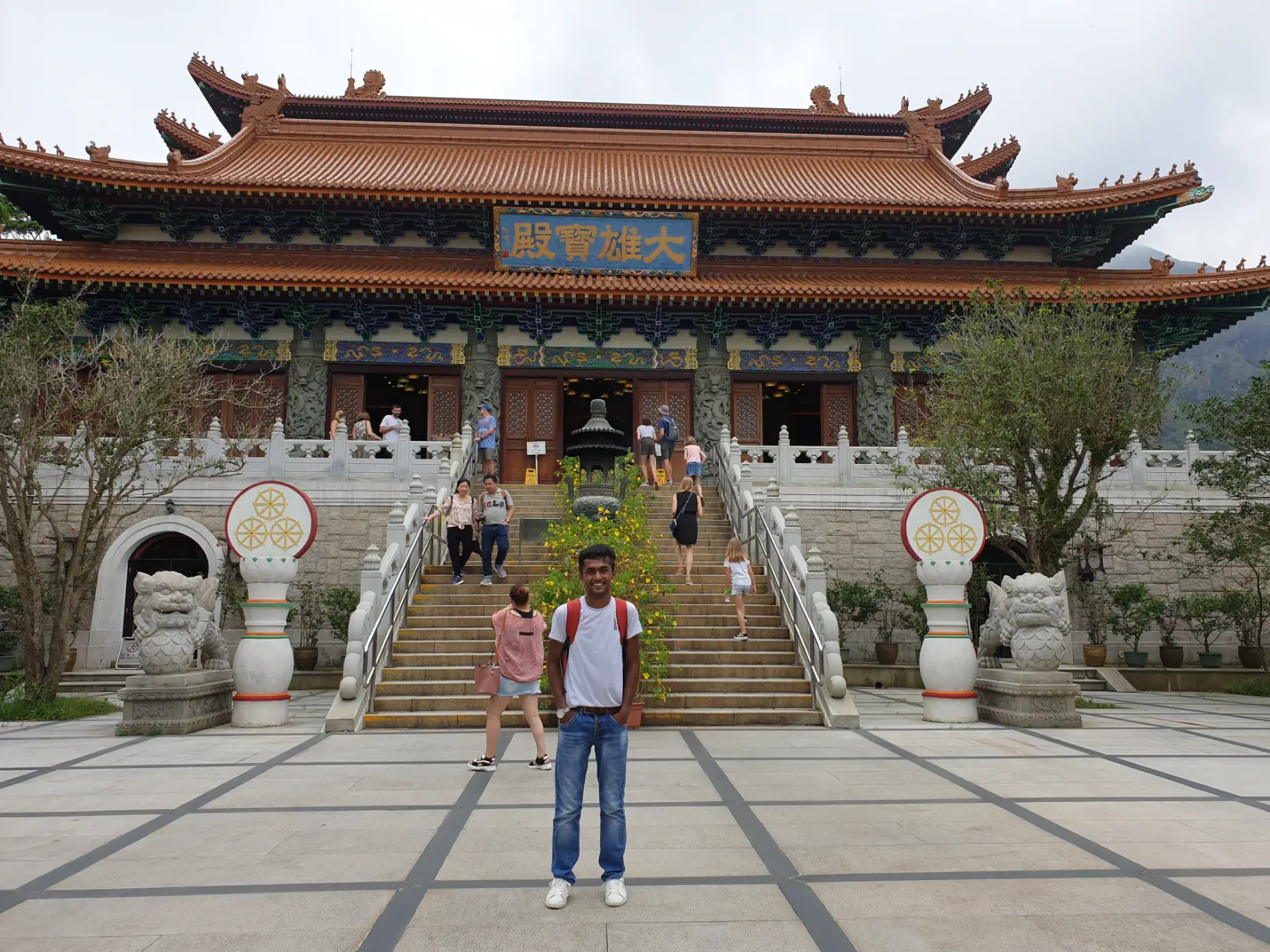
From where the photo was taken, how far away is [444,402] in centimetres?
1786

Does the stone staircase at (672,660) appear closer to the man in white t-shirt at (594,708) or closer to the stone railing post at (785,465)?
the stone railing post at (785,465)

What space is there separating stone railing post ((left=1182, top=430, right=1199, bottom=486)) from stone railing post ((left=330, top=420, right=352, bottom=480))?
1451cm

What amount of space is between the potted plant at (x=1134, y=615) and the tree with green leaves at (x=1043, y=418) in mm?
1956

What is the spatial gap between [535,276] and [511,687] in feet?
40.0

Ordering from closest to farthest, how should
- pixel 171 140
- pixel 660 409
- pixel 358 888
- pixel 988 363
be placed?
pixel 358 888 → pixel 988 363 → pixel 660 409 → pixel 171 140

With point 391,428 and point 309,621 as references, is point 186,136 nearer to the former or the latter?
point 391,428

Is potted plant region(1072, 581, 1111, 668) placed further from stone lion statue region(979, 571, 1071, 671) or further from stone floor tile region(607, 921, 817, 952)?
stone floor tile region(607, 921, 817, 952)

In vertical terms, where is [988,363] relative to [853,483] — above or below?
above

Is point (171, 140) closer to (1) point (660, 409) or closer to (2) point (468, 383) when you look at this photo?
(2) point (468, 383)

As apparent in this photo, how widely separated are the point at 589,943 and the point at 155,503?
13.5 meters

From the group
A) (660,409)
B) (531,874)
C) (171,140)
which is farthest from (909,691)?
(171,140)

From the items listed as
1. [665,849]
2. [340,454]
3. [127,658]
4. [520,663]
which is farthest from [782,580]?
[127,658]

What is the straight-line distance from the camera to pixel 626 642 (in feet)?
12.8

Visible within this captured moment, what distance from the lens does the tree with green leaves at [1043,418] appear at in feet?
36.7
